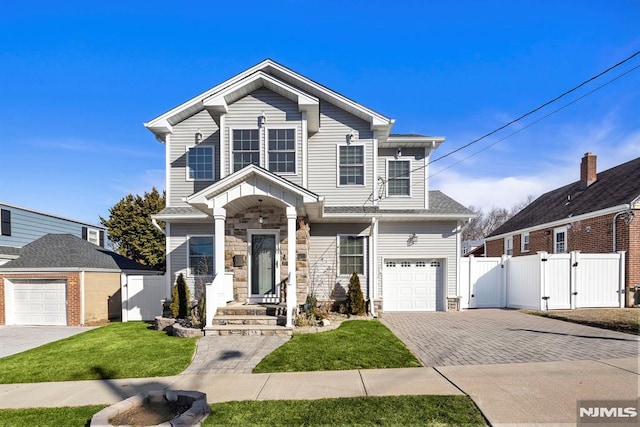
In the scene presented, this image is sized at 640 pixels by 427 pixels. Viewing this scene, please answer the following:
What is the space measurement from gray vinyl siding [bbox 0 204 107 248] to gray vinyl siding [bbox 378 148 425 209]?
1739 centimetres

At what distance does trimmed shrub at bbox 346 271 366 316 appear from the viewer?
10930 millimetres

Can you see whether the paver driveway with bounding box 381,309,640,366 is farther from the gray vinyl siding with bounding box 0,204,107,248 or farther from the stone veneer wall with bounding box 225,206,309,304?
the gray vinyl siding with bounding box 0,204,107,248

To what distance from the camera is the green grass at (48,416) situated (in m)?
4.33

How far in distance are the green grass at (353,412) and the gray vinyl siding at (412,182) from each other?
855 centimetres

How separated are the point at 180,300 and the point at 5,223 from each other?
1163 cm

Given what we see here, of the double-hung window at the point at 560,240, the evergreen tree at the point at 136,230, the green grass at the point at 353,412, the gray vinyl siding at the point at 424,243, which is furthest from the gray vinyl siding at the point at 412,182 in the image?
the evergreen tree at the point at 136,230

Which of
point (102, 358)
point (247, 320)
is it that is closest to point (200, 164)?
point (247, 320)

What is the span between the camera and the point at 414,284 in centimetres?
1258

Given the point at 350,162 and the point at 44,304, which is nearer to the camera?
the point at 350,162

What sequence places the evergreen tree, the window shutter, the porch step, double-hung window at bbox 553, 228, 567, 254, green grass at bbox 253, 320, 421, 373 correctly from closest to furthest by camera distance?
green grass at bbox 253, 320, 421, 373, the porch step, the window shutter, double-hung window at bbox 553, 228, 567, 254, the evergreen tree

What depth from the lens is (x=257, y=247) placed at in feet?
35.6

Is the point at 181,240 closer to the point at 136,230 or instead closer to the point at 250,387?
the point at 250,387

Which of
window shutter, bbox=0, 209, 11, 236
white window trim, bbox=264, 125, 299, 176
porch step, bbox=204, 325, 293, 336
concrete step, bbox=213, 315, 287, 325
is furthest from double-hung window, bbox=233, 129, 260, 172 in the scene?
window shutter, bbox=0, 209, 11, 236

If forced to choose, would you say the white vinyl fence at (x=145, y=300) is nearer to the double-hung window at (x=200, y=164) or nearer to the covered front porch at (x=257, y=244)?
the covered front porch at (x=257, y=244)
